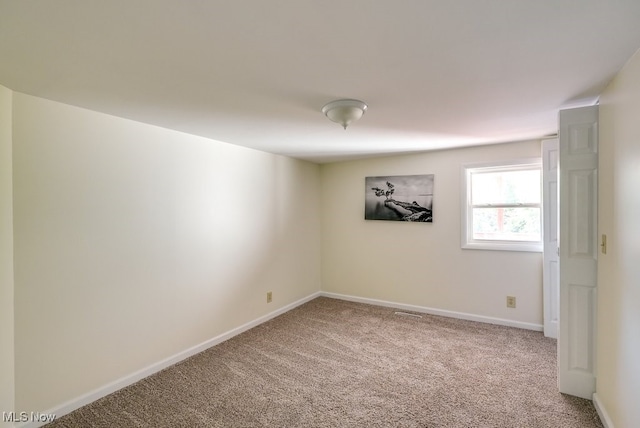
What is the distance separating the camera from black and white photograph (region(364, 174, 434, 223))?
388cm

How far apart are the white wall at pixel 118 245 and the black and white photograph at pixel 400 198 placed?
1.57m

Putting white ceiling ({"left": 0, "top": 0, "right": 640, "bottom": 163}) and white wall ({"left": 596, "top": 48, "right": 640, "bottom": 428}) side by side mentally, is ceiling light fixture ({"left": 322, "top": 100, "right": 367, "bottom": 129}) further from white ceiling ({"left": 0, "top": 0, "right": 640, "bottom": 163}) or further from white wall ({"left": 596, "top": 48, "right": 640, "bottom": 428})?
white wall ({"left": 596, "top": 48, "right": 640, "bottom": 428})

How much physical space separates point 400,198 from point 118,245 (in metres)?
3.18

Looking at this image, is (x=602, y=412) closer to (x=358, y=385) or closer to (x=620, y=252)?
(x=620, y=252)

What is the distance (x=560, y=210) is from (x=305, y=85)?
197cm

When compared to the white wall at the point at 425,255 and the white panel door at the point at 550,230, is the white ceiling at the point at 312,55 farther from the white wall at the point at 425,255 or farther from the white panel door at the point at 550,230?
the white wall at the point at 425,255

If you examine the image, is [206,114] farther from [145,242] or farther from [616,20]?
[616,20]

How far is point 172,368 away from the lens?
261 centimetres

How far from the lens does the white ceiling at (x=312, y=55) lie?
3.59ft

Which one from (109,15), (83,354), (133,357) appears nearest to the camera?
(109,15)

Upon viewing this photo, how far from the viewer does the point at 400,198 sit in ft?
13.3

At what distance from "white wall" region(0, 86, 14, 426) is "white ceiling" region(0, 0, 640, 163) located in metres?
0.22

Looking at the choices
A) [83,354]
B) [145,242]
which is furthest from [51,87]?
[83,354]

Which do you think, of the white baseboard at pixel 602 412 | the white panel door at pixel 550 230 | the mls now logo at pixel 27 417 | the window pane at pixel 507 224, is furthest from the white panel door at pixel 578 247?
the mls now logo at pixel 27 417
